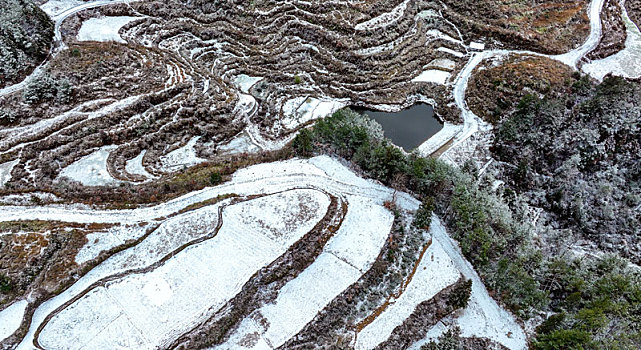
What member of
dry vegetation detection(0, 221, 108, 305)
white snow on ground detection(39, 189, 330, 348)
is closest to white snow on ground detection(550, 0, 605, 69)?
white snow on ground detection(39, 189, 330, 348)

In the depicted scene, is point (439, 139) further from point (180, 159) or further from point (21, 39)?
point (21, 39)

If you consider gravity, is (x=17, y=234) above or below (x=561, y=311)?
below

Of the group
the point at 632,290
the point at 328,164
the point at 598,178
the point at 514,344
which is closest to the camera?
the point at 514,344

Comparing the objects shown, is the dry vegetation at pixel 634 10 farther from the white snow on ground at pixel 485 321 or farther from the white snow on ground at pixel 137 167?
the white snow on ground at pixel 137 167

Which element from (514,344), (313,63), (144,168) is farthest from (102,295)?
(313,63)

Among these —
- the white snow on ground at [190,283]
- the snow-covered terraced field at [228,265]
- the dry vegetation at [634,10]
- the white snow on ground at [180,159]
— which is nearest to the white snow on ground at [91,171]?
the snow-covered terraced field at [228,265]

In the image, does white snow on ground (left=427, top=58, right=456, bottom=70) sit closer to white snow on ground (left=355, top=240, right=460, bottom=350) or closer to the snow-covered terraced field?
the snow-covered terraced field

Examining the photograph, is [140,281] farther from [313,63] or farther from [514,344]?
[313,63]
